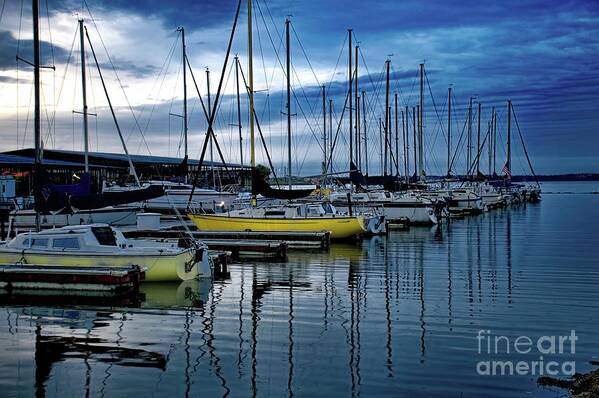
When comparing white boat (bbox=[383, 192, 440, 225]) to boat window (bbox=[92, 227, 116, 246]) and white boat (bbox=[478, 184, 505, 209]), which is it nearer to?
white boat (bbox=[478, 184, 505, 209])

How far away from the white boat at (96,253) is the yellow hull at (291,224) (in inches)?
544

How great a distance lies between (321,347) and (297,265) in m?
13.1

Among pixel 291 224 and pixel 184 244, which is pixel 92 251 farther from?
pixel 291 224

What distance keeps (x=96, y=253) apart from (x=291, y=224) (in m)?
16.0

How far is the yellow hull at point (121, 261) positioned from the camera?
1972 centimetres

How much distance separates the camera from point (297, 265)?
84.1 feet

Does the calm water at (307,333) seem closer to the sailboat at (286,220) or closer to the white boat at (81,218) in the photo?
the sailboat at (286,220)

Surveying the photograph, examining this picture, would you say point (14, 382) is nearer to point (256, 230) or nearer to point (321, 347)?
point (321, 347)

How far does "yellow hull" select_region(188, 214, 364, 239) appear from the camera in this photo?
113 feet

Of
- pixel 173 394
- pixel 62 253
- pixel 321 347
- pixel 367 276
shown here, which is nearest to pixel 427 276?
pixel 367 276

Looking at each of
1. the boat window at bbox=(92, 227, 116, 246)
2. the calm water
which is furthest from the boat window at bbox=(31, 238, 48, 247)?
the calm water

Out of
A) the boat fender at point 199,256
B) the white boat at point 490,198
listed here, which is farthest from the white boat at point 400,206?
the boat fender at point 199,256

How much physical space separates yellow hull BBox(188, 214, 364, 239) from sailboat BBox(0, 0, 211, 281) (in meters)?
13.4

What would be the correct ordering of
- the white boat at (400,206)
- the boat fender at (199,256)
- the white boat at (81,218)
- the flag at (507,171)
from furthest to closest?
the flag at (507,171)
the white boat at (400,206)
the white boat at (81,218)
the boat fender at (199,256)
